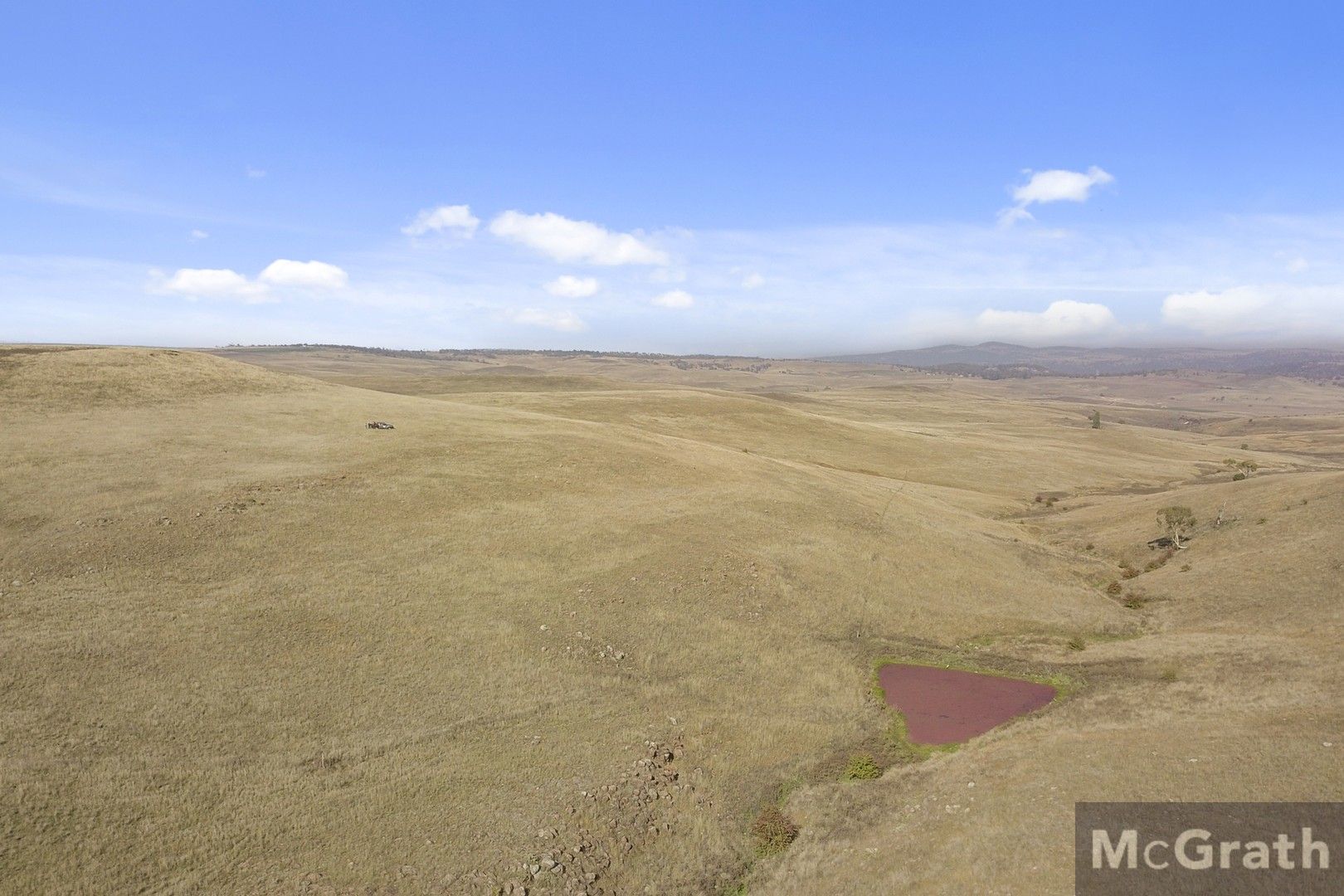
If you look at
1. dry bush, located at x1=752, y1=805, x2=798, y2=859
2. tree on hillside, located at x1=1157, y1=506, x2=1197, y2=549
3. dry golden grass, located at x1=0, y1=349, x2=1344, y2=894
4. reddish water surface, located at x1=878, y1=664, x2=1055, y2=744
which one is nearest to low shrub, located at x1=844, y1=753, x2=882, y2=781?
dry golden grass, located at x1=0, y1=349, x2=1344, y2=894

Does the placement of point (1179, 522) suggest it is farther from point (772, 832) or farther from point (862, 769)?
point (772, 832)

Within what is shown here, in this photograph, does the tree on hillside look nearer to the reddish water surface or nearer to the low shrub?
the reddish water surface

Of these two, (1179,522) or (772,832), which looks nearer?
(772,832)

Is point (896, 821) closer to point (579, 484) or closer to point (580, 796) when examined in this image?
point (580, 796)

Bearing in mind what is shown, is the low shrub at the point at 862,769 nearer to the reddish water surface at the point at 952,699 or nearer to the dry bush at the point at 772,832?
the reddish water surface at the point at 952,699

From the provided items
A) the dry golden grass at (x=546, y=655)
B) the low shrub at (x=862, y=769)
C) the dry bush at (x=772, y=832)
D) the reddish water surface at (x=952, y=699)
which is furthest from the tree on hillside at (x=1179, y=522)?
the dry bush at (x=772, y=832)

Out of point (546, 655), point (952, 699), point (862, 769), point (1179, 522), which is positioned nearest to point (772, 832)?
point (862, 769)
